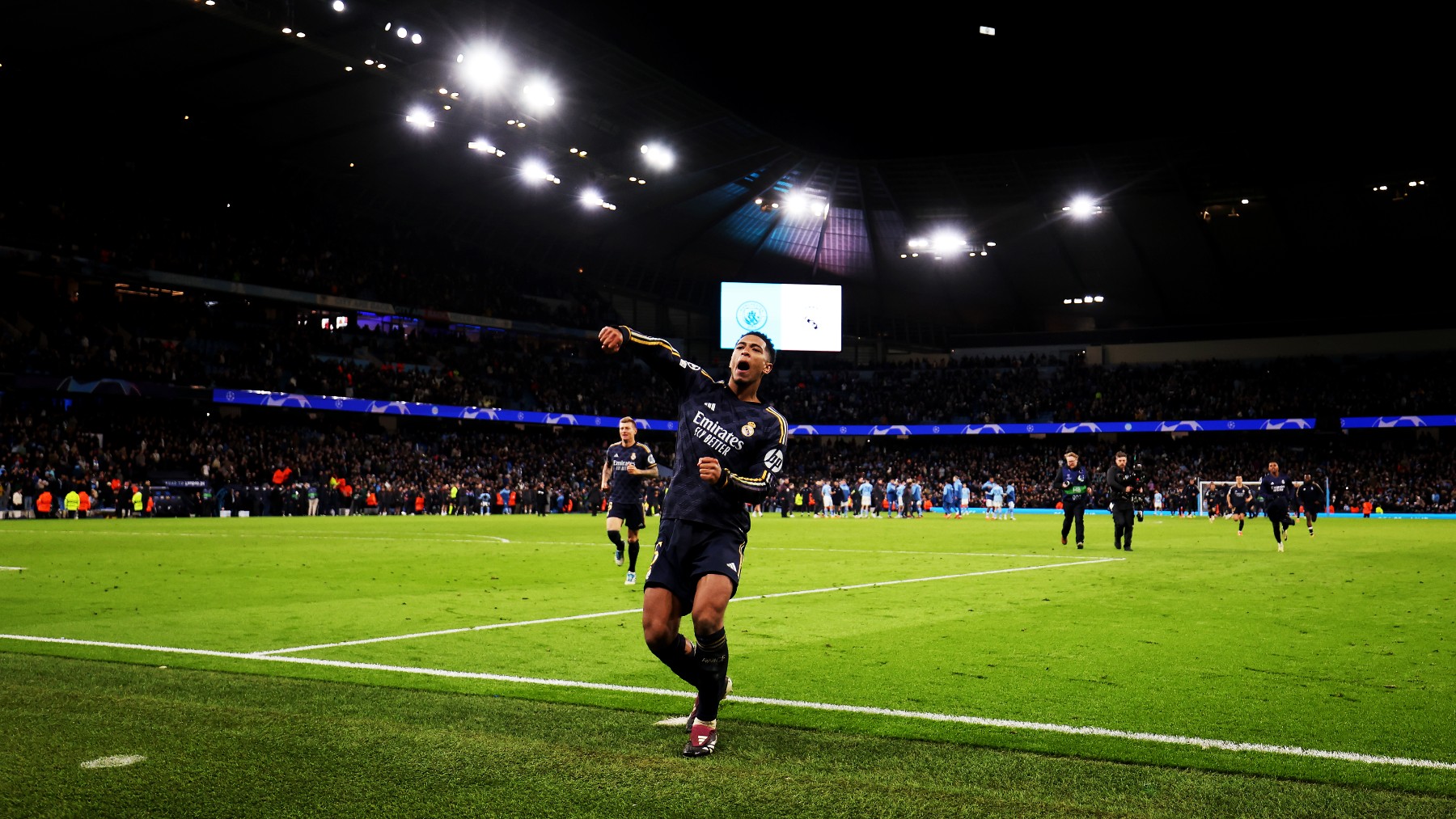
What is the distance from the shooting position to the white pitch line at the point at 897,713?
545 cm

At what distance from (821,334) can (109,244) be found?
35616mm

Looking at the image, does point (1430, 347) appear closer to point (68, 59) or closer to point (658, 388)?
point (658, 388)

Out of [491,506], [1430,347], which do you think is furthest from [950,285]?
[491,506]

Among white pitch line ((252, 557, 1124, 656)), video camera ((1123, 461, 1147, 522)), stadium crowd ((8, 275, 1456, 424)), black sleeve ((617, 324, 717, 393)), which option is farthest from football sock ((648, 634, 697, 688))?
stadium crowd ((8, 275, 1456, 424))

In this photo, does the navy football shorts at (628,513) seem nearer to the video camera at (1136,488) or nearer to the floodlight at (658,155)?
the video camera at (1136,488)

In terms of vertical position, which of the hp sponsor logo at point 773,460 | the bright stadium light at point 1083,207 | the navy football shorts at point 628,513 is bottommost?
the navy football shorts at point 628,513

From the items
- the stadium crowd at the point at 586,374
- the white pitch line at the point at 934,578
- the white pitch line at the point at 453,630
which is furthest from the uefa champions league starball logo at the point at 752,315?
the white pitch line at the point at 453,630

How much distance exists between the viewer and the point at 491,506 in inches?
2019

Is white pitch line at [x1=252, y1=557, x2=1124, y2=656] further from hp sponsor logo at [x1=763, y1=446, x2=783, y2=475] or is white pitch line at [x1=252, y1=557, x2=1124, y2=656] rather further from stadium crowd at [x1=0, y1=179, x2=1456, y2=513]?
stadium crowd at [x1=0, y1=179, x2=1456, y2=513]

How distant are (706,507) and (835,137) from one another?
51337mm

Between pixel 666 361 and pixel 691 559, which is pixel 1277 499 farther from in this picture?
pixel 691 559

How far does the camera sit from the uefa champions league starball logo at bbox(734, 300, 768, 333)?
62156 mm

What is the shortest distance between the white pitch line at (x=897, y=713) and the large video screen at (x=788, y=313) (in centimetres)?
5370

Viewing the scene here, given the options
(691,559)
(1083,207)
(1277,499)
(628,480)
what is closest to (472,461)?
(1083,207)
